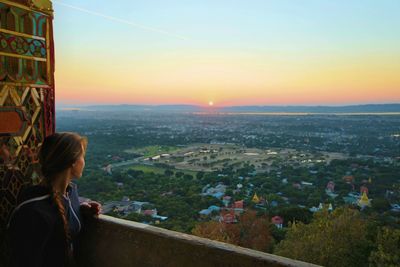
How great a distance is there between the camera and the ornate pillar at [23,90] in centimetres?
195

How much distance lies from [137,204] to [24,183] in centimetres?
1368

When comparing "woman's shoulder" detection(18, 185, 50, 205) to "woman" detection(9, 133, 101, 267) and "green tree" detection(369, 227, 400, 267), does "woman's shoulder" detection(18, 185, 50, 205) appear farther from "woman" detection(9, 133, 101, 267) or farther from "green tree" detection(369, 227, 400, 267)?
"green tree" detection(369, 227, 400, 267)

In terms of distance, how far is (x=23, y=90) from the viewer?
2049 millimetres

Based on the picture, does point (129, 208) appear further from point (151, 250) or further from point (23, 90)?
point (23, 90)

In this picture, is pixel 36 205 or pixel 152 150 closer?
pixel 36 205

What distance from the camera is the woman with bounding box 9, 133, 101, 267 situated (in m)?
1.48

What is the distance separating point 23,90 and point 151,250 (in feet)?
3.90

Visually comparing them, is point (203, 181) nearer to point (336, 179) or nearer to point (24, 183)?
point (336, 179)

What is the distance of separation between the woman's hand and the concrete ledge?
0.07 metres

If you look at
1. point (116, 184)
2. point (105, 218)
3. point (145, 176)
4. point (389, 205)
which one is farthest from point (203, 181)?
point (105, 218)

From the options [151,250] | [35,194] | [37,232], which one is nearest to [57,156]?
[35,194]

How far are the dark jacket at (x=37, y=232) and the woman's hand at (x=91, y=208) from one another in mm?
572

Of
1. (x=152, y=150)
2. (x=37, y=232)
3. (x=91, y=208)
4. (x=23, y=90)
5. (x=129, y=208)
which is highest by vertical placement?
(x=23, y=90)

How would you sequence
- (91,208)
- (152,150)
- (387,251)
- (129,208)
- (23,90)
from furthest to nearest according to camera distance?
(152,150)
(129,208)
(387,251)
(91,208)
(23,90)
